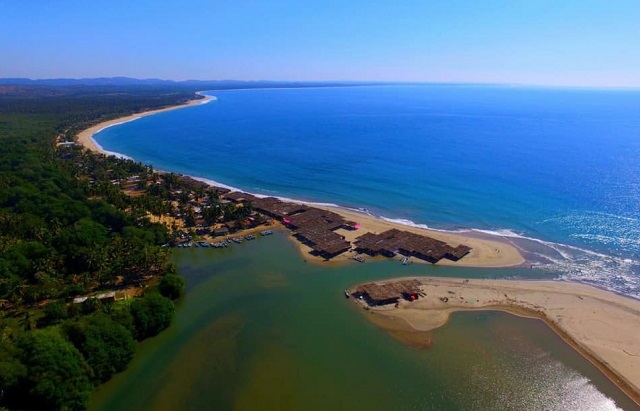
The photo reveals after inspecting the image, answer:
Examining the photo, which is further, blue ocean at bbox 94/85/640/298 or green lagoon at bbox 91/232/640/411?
A: blue ocean at bbox 94/85/640/298

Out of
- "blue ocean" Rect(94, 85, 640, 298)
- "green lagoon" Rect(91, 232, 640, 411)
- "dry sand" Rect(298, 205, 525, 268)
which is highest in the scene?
"blue ocean" Rect(94, 85, 640, 298)

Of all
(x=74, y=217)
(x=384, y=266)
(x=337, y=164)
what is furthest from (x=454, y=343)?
(x=337, y=164)

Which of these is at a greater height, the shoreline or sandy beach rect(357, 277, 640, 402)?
the shoreline

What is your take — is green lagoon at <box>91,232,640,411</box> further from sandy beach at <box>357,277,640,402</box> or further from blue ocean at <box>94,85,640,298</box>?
blue ocean at <box>94,85,640,298</box>

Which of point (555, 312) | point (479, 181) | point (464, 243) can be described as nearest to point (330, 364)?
point (555, 312)

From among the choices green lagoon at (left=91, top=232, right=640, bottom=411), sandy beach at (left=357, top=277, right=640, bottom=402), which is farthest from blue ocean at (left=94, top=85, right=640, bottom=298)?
green lagoon at (left=91, top=232, right=640, bottom=411)

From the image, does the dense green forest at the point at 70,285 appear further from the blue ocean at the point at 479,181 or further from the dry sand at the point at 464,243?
the blue ocean at the point at 479,181

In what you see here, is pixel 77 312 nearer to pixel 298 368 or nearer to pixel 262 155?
pixel 298 368
